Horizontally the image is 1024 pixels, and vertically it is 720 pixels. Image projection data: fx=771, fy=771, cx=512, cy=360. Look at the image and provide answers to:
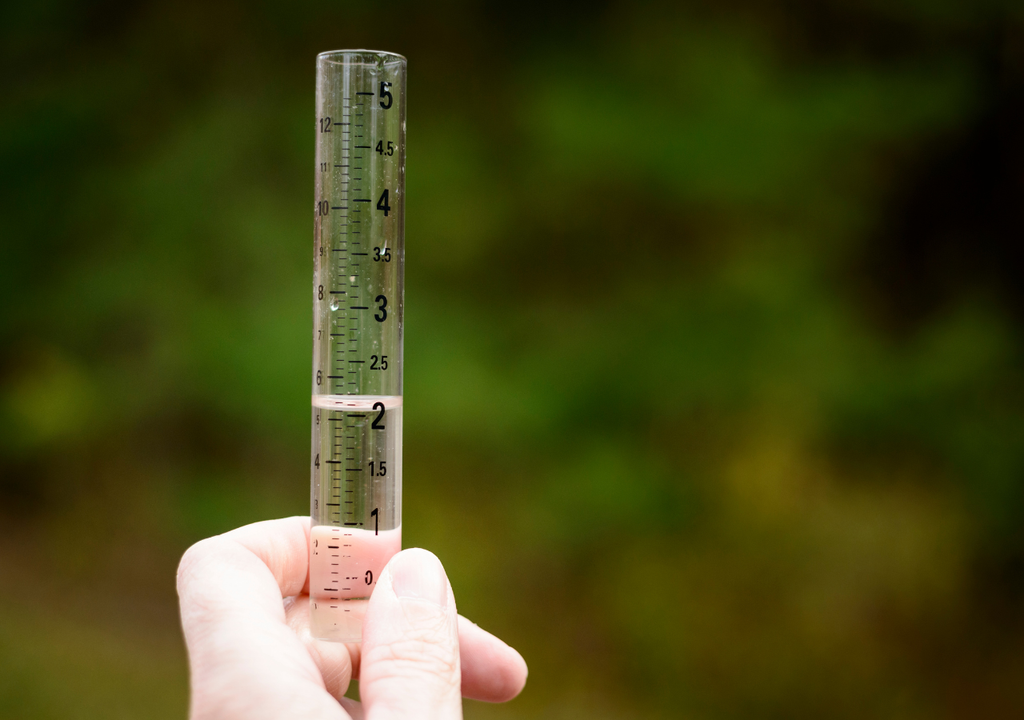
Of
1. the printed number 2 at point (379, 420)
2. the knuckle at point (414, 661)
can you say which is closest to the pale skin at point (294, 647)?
the knuckle at point (414, 661)

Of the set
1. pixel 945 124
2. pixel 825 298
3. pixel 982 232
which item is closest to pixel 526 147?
pixel 825 298

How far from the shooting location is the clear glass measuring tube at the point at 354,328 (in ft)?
3.80

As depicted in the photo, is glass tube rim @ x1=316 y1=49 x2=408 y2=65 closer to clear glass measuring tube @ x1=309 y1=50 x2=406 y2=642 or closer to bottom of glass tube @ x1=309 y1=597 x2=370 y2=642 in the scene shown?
clear glass measuring tube @ x1=309 y1=50 x2=406 y2=642

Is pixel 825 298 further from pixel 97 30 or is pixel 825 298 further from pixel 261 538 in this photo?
pixel 97 30

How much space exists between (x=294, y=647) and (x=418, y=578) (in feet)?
0.61

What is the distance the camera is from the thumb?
3.22 ft

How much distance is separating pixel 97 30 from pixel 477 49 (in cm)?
156

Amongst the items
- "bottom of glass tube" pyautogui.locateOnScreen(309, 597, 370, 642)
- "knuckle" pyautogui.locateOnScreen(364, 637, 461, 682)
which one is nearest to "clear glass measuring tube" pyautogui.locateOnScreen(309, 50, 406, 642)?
"bottom of glass tube" pyautogui.locateOnScreen(309, 597, 370, 642)

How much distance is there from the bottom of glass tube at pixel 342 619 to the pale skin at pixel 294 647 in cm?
8

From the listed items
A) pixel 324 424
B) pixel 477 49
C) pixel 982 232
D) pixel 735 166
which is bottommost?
pixel 324 424

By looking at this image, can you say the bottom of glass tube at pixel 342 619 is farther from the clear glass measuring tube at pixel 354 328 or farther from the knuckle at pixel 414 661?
the knuckle at pixel 414 661

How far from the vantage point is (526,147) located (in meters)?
3.02

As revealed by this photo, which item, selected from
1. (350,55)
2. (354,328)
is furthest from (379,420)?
(350,55)

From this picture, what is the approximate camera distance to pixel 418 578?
1.09m
